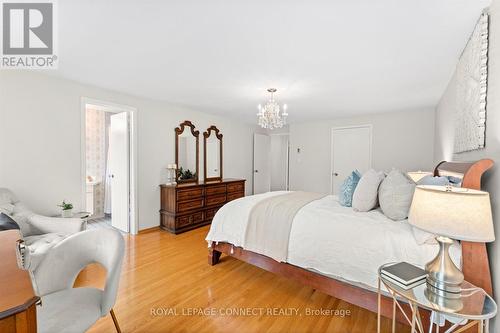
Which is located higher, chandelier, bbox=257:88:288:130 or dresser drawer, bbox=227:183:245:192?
chandelier, bbox=257:88:288:130

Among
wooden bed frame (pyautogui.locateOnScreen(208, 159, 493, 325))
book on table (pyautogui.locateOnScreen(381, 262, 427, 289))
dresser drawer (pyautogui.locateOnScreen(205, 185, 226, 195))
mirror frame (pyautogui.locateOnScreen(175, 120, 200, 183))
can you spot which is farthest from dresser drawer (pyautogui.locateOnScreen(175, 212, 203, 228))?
book on table (pyautogui.locateOnScreen(381, 262, 427, 289))

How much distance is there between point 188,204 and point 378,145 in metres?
4.12

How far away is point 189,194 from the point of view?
397cm

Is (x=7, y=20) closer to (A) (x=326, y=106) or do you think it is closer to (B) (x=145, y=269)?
(B) (x=145, y=269)

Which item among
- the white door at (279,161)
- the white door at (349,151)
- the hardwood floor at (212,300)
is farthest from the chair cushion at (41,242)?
the white door at (279,161)

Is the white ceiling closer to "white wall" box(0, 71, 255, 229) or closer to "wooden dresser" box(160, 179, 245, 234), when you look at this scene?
"white wall" box(0, 71, 255, 229)

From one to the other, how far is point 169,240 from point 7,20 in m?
2.86

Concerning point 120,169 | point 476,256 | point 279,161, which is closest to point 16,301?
point 476,256

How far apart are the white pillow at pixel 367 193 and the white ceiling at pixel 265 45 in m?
1.15

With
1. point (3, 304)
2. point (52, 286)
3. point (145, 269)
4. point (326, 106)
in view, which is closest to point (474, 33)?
point (326, 106)

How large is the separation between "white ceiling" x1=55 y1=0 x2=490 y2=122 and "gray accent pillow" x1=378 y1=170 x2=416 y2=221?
115cm

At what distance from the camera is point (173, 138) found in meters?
4.16

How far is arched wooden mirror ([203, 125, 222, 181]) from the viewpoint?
469cm

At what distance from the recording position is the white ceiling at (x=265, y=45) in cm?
150
